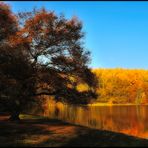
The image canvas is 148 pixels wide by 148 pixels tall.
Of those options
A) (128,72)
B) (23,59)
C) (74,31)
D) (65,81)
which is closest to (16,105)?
(23,59)

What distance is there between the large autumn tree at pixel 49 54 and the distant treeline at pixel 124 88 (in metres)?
98.4

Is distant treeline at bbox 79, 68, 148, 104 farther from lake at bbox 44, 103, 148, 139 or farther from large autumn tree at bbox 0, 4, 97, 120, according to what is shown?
large autumn tree at bbox 0, 4, 97, 120

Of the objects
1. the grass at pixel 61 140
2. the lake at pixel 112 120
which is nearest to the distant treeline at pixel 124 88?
the lake at pixel 112 120

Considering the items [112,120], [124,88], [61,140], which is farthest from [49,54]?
[124,88]

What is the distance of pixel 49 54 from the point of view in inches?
1235

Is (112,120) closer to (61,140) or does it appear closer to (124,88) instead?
(61,140)

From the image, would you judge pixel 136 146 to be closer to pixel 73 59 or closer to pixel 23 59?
pixel 23 59

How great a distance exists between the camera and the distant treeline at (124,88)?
13212cm

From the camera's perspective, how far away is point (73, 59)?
3203 centimetres

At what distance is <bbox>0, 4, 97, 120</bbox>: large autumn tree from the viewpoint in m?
30.5

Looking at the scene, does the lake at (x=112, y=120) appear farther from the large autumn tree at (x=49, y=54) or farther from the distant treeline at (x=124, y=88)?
the distant treeline at (x=124, y=88)

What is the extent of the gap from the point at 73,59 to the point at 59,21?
11.7ft

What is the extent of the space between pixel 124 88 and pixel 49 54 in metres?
106

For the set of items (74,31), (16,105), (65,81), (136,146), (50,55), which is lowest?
(136,146)
